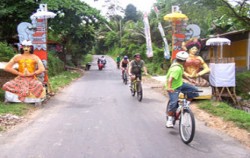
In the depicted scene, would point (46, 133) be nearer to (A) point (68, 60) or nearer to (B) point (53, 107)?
(B) point (53, 107)

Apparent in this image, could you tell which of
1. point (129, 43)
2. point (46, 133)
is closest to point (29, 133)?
point (46, 133)

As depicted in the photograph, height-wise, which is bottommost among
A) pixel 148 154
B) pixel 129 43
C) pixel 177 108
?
pixel 148 154

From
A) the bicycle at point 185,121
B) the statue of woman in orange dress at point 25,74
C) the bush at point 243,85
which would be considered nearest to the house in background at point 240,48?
the bush at point 243,85

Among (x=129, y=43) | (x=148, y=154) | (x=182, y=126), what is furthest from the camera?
(x=129, y=43)

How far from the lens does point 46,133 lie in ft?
22.6

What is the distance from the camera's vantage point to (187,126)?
610 centimetres

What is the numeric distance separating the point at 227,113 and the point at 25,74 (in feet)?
20.4

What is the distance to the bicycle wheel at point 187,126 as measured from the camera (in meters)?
5.82

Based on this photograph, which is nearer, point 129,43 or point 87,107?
point 87,107

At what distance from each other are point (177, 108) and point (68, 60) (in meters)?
30.0

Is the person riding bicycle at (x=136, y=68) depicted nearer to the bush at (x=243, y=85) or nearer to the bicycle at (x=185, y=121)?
the bush at (x=243, y=85)

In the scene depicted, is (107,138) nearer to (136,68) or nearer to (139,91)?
(139,91)

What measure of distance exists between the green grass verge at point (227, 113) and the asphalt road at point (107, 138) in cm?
77

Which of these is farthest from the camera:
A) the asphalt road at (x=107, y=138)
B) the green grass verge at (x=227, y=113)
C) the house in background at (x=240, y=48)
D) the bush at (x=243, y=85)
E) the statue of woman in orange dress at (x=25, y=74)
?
the house in background at (x=240, y=48)
